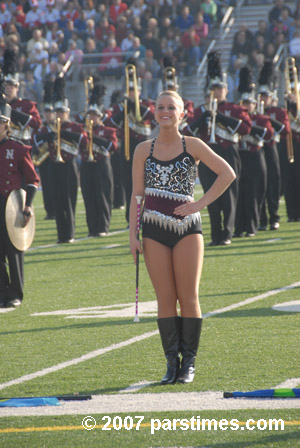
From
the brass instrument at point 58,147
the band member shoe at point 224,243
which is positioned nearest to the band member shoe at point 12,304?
the band member shoe at point 224,243

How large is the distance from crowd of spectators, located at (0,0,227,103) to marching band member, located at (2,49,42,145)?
33.4ft

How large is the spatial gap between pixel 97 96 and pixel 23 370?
1058 cm

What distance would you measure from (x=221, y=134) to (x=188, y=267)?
23.8ft

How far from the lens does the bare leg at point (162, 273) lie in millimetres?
5695

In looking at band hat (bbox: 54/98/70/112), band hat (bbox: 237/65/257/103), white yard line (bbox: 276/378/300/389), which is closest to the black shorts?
white yard line (bbox: 276/378/300/389)

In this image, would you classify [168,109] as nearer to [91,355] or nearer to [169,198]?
[169,198]

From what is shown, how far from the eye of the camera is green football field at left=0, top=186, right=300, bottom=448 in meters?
4.71

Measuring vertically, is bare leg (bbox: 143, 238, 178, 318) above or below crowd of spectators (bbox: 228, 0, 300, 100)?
above

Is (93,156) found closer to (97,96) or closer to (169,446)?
(97,96)

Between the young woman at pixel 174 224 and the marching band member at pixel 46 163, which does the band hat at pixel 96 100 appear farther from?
the young woman at pixel 174 224

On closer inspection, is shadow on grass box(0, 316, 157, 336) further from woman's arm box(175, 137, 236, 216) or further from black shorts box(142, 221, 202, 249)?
woman's arm box(175, 137, 236, 216)

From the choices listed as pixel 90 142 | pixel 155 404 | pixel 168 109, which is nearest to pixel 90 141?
pixel 90 142

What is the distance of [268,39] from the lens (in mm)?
25062

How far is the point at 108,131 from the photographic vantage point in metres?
15.6
